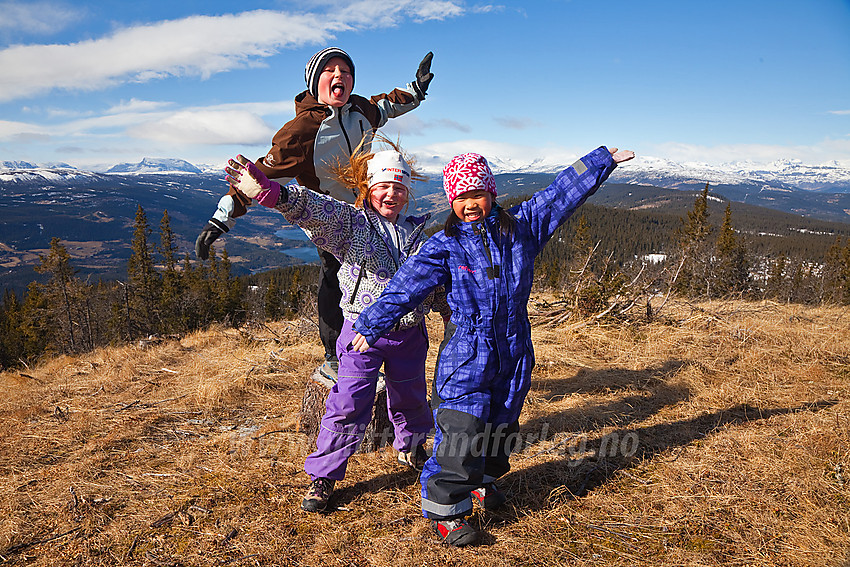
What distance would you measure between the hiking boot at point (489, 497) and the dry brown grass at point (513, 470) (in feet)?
0.30

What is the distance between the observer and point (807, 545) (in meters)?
2.40

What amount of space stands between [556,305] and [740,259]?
2059 inches

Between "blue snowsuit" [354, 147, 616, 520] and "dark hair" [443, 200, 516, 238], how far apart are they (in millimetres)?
30

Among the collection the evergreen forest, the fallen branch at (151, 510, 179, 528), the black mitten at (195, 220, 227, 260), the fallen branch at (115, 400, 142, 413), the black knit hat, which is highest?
the black knit hat

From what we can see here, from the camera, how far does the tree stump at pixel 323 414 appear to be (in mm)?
3924

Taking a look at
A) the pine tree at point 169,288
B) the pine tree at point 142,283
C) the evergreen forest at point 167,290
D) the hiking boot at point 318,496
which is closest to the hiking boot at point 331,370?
the hiking boot at point 318,496

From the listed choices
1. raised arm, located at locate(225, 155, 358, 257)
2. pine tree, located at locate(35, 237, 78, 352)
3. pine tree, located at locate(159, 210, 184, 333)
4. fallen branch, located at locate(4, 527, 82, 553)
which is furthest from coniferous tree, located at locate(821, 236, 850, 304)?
pine tree, located at locate(35, 237, 78, 352)

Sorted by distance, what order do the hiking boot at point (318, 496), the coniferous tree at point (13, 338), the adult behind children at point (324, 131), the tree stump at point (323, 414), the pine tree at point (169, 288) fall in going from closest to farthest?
1. the hiking boot at point (318, 496)
2. the adult behind children at point (324, 131)
3. the tree stump at point (323, 414)
4. the coniferous tree at point (13, 338)
5. the pine tree at point (169, 288)

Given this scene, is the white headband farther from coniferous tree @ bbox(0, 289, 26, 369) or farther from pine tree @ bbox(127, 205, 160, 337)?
coniferous tree @ bbox(0, 289, 26, 369)

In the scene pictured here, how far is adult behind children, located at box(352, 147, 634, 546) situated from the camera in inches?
104

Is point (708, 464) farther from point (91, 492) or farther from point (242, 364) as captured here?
point (242, 364)

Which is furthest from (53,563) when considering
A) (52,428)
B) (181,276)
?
(181,276)

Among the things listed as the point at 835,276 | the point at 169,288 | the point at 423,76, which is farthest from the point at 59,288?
the point at 835,276

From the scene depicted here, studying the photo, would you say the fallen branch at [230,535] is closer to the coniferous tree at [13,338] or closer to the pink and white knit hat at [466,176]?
the pink and white knit hat at [466,176]
